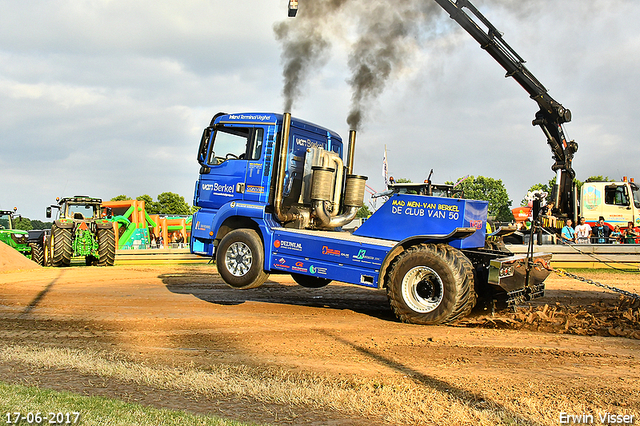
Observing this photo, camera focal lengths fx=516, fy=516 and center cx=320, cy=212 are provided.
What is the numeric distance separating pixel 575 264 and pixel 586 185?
6.02 meters

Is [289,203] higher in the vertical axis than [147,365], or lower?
higher

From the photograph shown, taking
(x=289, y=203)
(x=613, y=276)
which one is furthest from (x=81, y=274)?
(x=613, y=276)

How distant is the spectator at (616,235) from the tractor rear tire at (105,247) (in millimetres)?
17689

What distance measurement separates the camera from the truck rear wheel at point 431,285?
273 inches

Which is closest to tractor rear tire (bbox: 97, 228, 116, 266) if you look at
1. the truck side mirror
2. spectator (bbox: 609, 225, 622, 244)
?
the truck side mirror

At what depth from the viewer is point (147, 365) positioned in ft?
17.1

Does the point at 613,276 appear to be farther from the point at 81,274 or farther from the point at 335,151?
the point at 81,274

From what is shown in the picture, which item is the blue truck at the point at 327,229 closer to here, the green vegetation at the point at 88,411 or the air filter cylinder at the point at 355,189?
the air filter cylinder at the point at 355,189

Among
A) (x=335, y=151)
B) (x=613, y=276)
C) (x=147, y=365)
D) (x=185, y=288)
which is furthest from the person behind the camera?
(x=613, y=276)

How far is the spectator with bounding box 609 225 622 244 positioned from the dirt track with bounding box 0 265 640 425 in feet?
31.9

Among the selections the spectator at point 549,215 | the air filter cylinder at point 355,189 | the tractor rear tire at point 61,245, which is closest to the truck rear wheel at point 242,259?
the air filter cylinder at point 355,189

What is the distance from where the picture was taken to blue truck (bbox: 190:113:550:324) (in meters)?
7.21

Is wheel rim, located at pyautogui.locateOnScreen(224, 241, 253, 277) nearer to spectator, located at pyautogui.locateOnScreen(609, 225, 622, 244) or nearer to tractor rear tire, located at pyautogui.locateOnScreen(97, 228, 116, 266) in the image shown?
tractor rear tire, located at pyautogui.locateOnScreen(97, 228, 116, 266)

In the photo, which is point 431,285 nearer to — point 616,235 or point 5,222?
point 616,235
